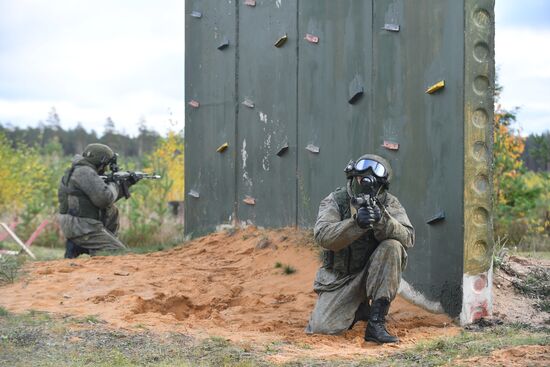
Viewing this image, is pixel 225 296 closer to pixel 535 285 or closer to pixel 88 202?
pixel 535 285

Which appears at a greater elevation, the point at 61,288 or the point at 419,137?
the point at 419,137

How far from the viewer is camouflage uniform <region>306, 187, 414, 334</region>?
623 centimetres

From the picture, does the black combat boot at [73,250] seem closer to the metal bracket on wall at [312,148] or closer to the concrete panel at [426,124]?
the metal bracket on wall at [312,148]

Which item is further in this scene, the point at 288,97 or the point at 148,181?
the point at 148,181

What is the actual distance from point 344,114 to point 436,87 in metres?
1.59

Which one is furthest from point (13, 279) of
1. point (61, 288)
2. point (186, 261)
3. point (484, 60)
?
point (484, 60)

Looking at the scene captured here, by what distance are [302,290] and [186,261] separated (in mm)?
2345

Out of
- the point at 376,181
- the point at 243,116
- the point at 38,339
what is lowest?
the point at 38,339

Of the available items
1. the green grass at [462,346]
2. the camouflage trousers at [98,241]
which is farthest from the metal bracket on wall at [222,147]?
the green grass at [462,346]

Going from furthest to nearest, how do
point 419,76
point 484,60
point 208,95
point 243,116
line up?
point 208,95 → point 243,116 → point 419,76 → point 484,60

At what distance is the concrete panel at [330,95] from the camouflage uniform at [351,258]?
1517 millimetres

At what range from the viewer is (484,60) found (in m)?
6.73

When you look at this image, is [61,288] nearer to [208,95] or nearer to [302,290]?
[302,290]

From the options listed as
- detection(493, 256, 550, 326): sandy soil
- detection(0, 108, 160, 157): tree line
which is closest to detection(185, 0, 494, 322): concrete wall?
detection(493, 256, 550, 326): sandy soil
